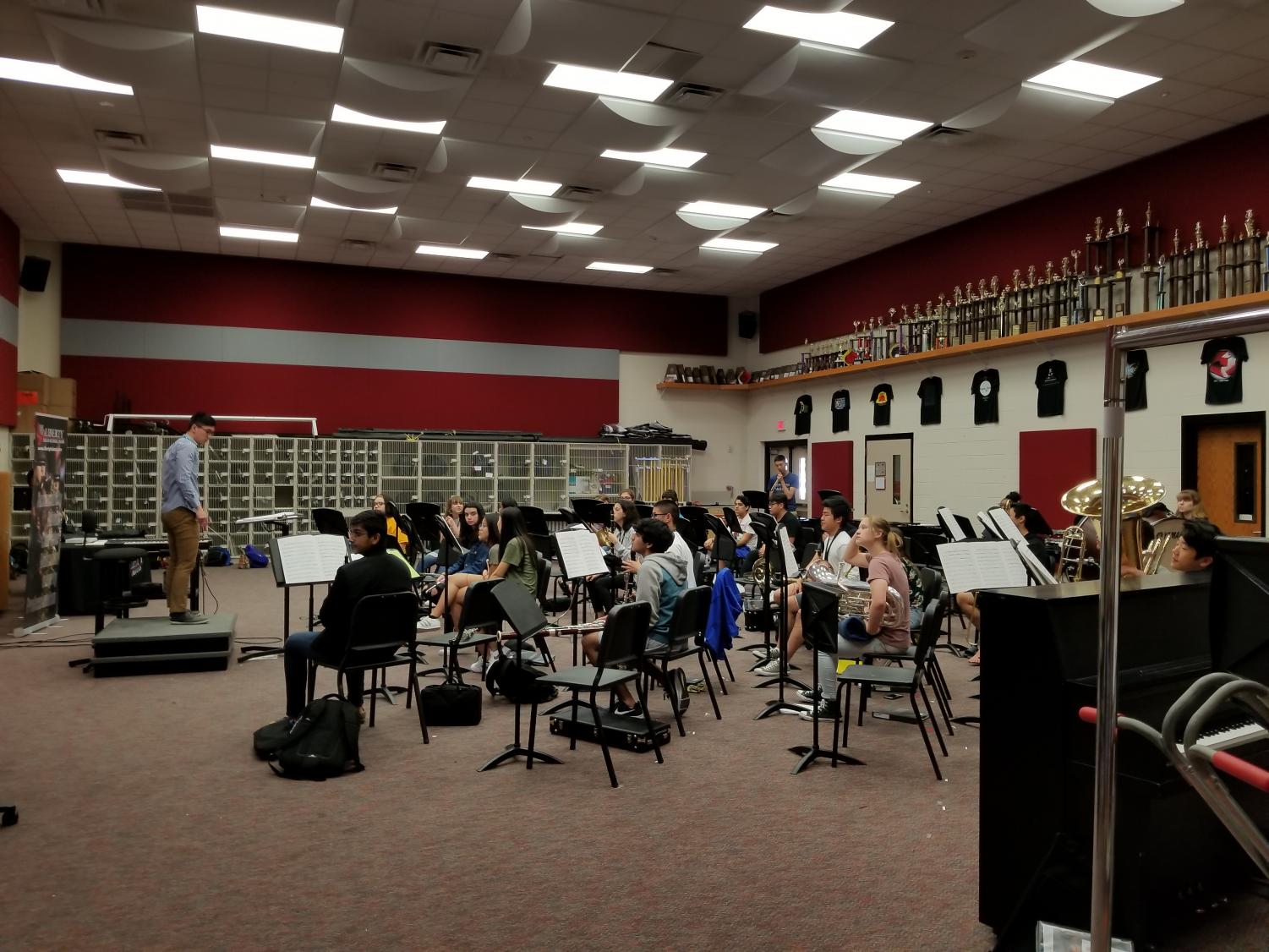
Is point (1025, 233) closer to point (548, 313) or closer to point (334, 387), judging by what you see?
point (548, 313)

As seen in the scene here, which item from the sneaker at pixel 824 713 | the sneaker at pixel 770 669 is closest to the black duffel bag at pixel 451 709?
the sneaker at pixel 824 713

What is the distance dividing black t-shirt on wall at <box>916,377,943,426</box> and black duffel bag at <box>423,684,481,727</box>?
9.18 metres

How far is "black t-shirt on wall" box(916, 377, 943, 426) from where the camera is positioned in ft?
42.4

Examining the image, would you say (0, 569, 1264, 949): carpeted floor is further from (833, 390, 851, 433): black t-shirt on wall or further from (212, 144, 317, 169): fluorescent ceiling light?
(833, 390, 851, 433): black t-shirt on wall

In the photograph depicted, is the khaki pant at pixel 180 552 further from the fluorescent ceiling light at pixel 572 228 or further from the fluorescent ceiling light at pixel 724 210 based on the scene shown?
the fluorescent ceiling light at pixel 724 210

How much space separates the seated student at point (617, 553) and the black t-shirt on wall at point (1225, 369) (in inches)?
233

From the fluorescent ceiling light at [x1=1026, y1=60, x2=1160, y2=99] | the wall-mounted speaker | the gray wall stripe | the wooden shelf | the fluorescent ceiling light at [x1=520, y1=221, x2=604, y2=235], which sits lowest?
the wooden shelf

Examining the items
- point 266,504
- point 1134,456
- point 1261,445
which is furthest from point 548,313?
point 1261,445

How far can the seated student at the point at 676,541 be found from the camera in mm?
6103

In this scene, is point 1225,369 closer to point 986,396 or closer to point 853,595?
point 986,396

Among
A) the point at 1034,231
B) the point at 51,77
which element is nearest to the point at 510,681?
the point at 51,77

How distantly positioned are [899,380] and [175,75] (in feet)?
33.0

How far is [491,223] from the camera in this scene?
13.0 m

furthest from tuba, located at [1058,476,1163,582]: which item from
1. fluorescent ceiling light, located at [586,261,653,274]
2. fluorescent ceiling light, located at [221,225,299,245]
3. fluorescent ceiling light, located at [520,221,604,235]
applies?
fluorescent ceiling light, located at [221,225,299,245]
